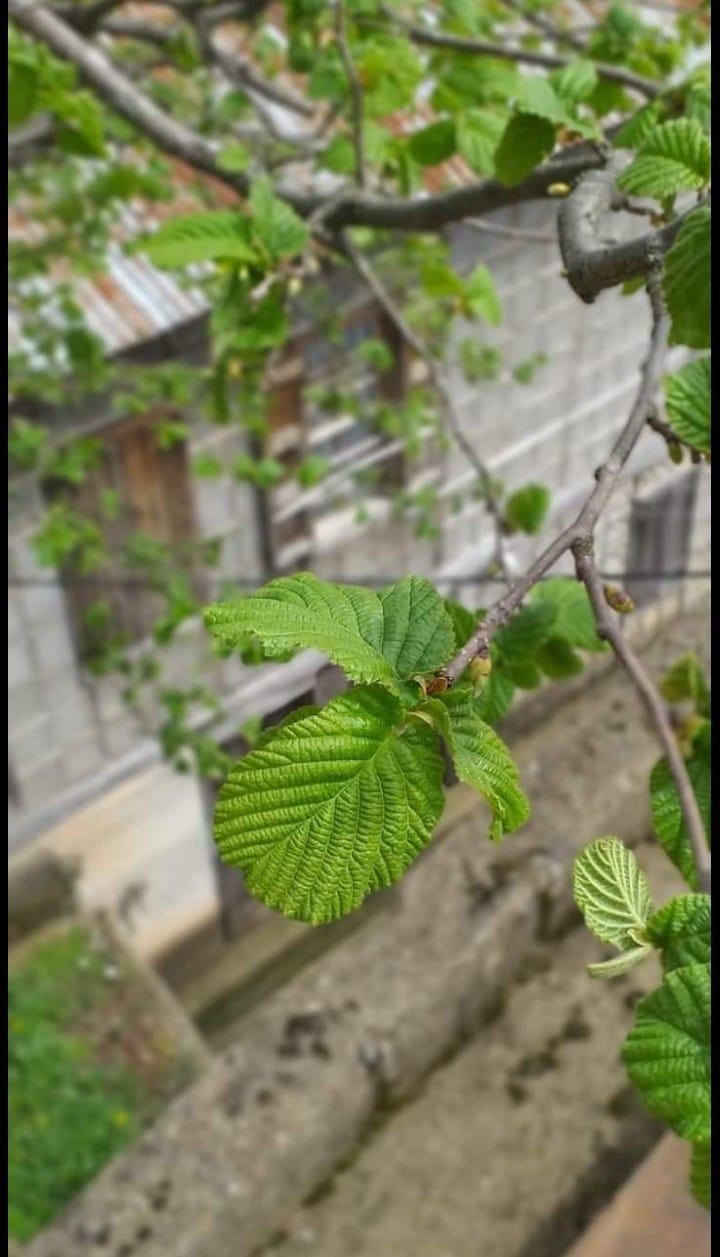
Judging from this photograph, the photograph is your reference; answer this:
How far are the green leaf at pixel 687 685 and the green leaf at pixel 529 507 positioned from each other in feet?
1.00

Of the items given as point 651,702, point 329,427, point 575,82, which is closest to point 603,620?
point 651,702

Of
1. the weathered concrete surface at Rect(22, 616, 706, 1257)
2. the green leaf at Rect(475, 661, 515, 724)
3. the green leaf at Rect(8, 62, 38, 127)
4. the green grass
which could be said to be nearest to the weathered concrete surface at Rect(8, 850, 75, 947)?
the green grass

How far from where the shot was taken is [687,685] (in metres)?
1.03

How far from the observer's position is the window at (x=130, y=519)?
3410 millimetres

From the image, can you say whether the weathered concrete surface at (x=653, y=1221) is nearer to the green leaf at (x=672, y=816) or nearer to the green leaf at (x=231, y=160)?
the green leaf at (x=672, y=816)

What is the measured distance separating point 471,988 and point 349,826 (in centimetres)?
191

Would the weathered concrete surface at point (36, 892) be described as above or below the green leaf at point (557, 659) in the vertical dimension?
below

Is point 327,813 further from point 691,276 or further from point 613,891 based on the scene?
point 691,276

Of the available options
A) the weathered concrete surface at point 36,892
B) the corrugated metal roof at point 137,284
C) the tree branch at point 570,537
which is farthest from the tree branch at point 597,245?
the weathered concrete surface at point 36,892

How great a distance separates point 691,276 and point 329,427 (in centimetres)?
342

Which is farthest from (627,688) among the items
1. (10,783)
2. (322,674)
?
(322,674)

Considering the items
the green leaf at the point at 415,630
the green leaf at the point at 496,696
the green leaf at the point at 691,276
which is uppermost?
the green leaf at the point at 691,276

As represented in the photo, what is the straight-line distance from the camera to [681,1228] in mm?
1752

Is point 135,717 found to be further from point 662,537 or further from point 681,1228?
point 681,1228
